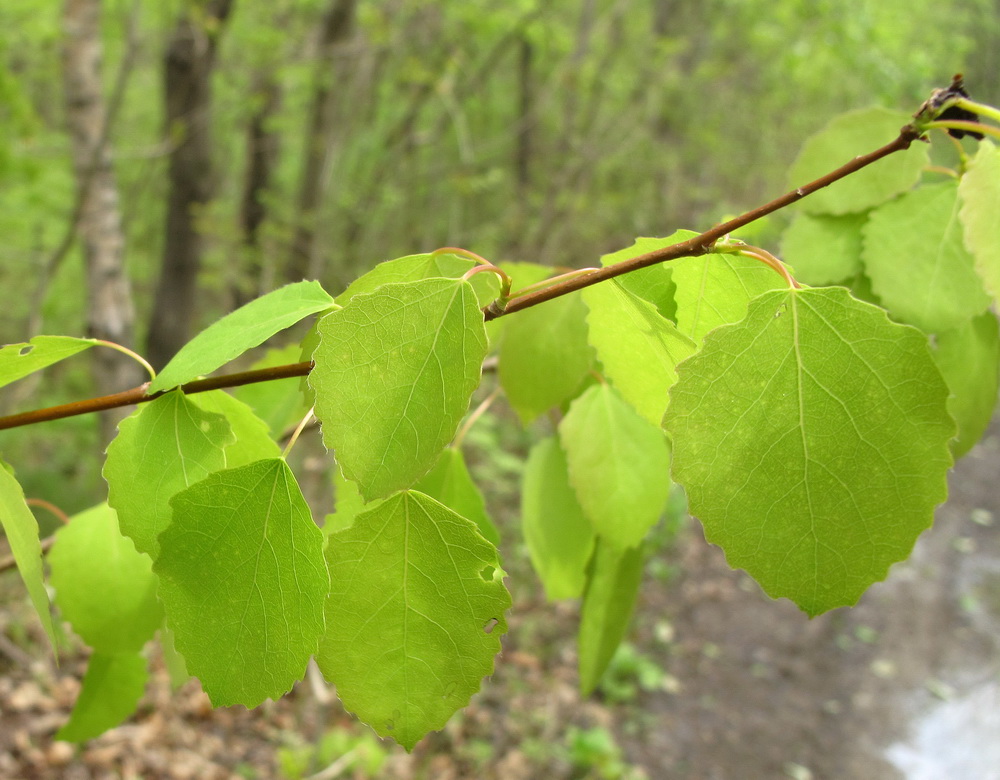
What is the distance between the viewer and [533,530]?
2.84ft

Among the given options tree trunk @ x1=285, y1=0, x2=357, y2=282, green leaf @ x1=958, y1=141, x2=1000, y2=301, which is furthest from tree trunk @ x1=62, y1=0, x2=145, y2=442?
green leaf @ x1=958, y1=141, x2=1000, y2=301

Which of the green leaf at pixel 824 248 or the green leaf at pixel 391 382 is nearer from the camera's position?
the green leaf at pixel 391 382

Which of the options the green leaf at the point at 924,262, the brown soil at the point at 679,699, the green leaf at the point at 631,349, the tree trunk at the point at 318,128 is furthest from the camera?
the tree trunk at the point at 318,128

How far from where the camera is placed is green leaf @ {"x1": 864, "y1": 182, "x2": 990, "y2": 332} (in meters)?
0.66

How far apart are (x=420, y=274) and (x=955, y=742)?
18.8 ft

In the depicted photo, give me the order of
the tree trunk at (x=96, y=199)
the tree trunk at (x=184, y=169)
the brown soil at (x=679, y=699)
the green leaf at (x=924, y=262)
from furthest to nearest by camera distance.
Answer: the tree trunk at (x=184, y=169) → the brown soil at (x=679, y=699) → the tree trunk at (x=96, y=199) → the green leaf at (x=924, y=262)

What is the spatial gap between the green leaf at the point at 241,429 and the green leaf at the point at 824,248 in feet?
1.70

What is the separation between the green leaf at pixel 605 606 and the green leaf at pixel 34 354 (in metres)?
0.57

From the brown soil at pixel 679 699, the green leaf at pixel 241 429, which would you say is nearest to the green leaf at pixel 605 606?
the green leaf at pixel 241 429

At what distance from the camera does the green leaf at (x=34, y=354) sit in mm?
517

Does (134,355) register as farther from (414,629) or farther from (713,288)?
(713,288)

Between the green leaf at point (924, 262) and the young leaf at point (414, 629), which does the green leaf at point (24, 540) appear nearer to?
the young leaf at point (414, 629)

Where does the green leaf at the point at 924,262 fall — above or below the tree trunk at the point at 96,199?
above

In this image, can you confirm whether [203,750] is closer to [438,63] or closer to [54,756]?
[54,756]
